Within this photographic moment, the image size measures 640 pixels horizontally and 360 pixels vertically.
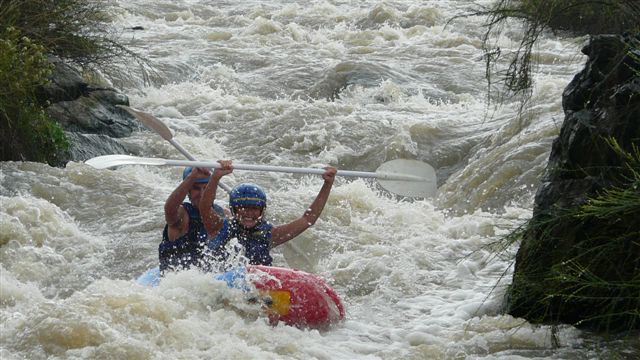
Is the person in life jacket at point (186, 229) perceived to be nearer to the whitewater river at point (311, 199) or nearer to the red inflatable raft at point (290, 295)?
the whitewater river at point (311, 199)

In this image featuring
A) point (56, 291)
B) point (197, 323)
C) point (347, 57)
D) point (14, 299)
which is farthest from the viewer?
point (347, 57)

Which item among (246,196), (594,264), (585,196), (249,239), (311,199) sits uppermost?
(585,196)

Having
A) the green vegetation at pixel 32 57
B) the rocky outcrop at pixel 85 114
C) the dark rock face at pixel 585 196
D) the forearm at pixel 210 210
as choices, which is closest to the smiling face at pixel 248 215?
the forearm at pixel 210 210

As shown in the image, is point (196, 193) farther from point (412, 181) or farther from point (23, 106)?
point (23, 106)

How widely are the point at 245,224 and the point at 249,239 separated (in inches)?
4.2

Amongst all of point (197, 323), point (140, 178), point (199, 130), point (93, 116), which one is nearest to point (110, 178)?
point (140, 178)

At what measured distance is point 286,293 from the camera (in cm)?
560

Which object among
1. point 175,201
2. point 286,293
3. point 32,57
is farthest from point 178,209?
point 32,57

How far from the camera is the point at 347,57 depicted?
15.3 meters

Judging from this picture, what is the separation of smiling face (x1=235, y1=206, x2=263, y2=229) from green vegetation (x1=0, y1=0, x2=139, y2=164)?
10.4 feet

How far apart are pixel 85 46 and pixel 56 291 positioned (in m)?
4.46

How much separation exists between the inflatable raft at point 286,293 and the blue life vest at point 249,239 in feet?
0.87

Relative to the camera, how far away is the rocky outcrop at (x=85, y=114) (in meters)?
9.93

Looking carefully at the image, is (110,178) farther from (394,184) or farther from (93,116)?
(394,184)
